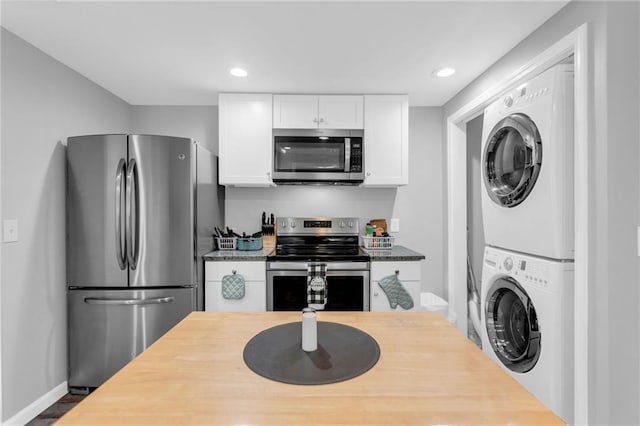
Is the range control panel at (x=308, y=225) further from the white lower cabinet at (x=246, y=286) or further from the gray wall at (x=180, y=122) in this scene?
the gray wall at (x=180, y=122)

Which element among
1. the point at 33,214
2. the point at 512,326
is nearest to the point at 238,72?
the point at 33,214

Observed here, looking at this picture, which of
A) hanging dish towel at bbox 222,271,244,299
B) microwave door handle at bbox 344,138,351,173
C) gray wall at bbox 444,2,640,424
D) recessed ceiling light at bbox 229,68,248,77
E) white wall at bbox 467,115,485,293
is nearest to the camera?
gray wall at bbox 444,2,640,424

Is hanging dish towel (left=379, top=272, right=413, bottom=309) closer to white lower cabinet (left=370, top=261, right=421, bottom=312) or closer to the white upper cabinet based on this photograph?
white lower cabinet (left=370, top=261, right=421, bottom=312)

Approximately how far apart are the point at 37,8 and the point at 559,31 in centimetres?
281

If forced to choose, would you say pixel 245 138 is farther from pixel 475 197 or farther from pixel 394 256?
pixel 475 197

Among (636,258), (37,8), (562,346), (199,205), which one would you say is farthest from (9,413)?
(636,258)

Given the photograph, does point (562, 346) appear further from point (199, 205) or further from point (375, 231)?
point (199, 205)

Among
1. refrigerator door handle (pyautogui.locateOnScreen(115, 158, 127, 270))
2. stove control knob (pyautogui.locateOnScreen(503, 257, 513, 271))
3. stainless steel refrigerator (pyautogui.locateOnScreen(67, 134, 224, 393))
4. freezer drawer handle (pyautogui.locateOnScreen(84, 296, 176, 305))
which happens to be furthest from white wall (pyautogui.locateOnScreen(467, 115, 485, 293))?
refrigerator door handle (pyautogui.locateOnScreen(115, 158, 127, 270))

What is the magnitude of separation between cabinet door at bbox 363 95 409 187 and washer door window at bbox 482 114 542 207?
3.00 ft

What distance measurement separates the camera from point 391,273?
2.69m

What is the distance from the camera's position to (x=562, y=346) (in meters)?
1.62

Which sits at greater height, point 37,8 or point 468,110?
point 37,8

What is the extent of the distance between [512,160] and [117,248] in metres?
2.72

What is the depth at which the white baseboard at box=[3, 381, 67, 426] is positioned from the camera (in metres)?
1.94
